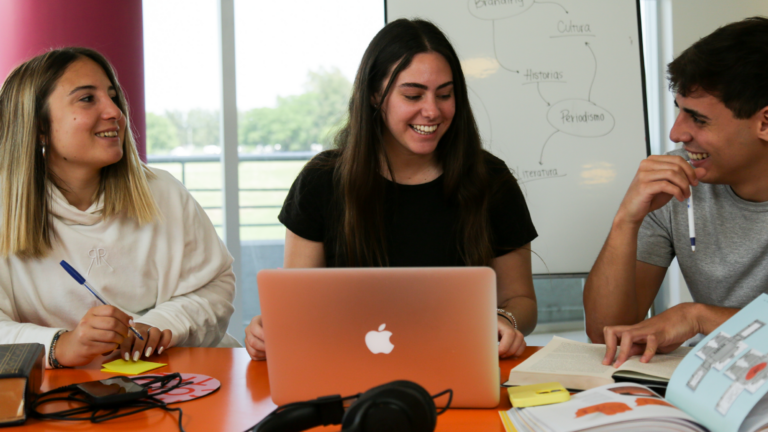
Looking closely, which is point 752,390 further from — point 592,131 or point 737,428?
point 592,131

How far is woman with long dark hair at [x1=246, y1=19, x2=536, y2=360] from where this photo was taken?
1555mm

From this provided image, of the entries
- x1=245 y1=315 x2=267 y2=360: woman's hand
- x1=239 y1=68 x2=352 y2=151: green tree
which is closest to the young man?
x1=245 y1=315 x2=267 y2=360: woman's hand

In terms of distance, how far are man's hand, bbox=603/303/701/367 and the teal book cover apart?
17 centimetres

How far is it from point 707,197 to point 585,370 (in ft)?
2.59

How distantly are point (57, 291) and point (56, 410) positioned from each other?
632 mm

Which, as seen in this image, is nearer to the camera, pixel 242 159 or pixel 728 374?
pixel 728 374

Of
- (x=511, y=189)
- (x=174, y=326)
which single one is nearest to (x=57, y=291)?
(x=174, y=326)

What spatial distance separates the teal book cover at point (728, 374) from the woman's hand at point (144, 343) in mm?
1001

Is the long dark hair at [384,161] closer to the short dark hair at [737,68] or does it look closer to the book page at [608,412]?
the short dark hair at [737,68]

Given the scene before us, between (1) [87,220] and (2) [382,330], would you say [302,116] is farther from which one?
(2) [382,330]

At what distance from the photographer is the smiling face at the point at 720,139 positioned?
1.37m

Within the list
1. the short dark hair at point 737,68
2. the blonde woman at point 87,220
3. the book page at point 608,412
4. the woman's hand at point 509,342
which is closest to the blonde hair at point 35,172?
the blonde woman at point 87,220

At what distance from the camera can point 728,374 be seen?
0.79 m

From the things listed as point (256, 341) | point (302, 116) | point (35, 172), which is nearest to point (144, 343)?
point (256, 341)
